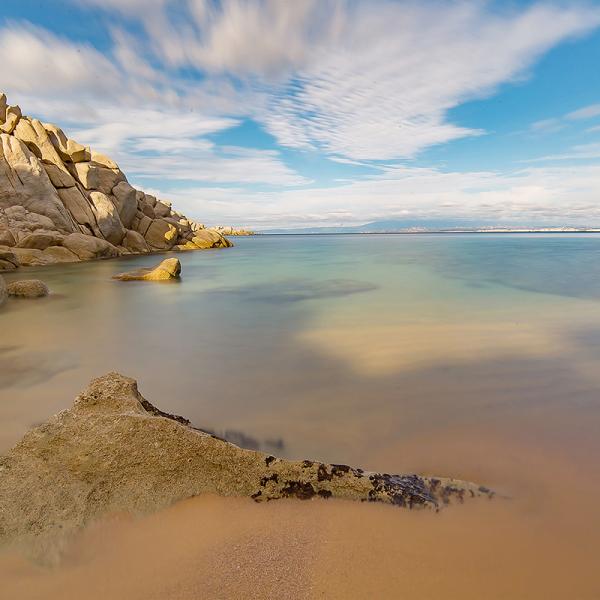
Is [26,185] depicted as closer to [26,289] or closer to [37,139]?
[37,139]

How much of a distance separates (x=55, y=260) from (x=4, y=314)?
20198mm

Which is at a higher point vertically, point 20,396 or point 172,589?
point 172,589

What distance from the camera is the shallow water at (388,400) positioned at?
8.18 ft

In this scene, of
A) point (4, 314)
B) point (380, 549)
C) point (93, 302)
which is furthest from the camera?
point (93, 302)

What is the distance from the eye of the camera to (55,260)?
92.1 feet

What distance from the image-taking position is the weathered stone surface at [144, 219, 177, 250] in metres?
46.0

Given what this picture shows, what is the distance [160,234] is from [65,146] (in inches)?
507

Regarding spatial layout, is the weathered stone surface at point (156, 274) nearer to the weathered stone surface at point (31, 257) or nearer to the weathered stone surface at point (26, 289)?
the weathered stone surface at point (26, 289)

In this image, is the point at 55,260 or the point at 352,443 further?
the point at 55,260

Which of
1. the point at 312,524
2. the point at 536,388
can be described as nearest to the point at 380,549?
the point at 312,524

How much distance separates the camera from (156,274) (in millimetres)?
19234

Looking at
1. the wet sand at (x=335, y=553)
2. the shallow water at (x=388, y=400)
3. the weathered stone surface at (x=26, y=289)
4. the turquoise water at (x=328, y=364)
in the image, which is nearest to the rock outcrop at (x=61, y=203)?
the weathered stone surface at (x=26, y=289)

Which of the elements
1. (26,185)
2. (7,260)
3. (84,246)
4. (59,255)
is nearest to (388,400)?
(7,260)

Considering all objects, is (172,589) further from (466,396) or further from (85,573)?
(466,396)
